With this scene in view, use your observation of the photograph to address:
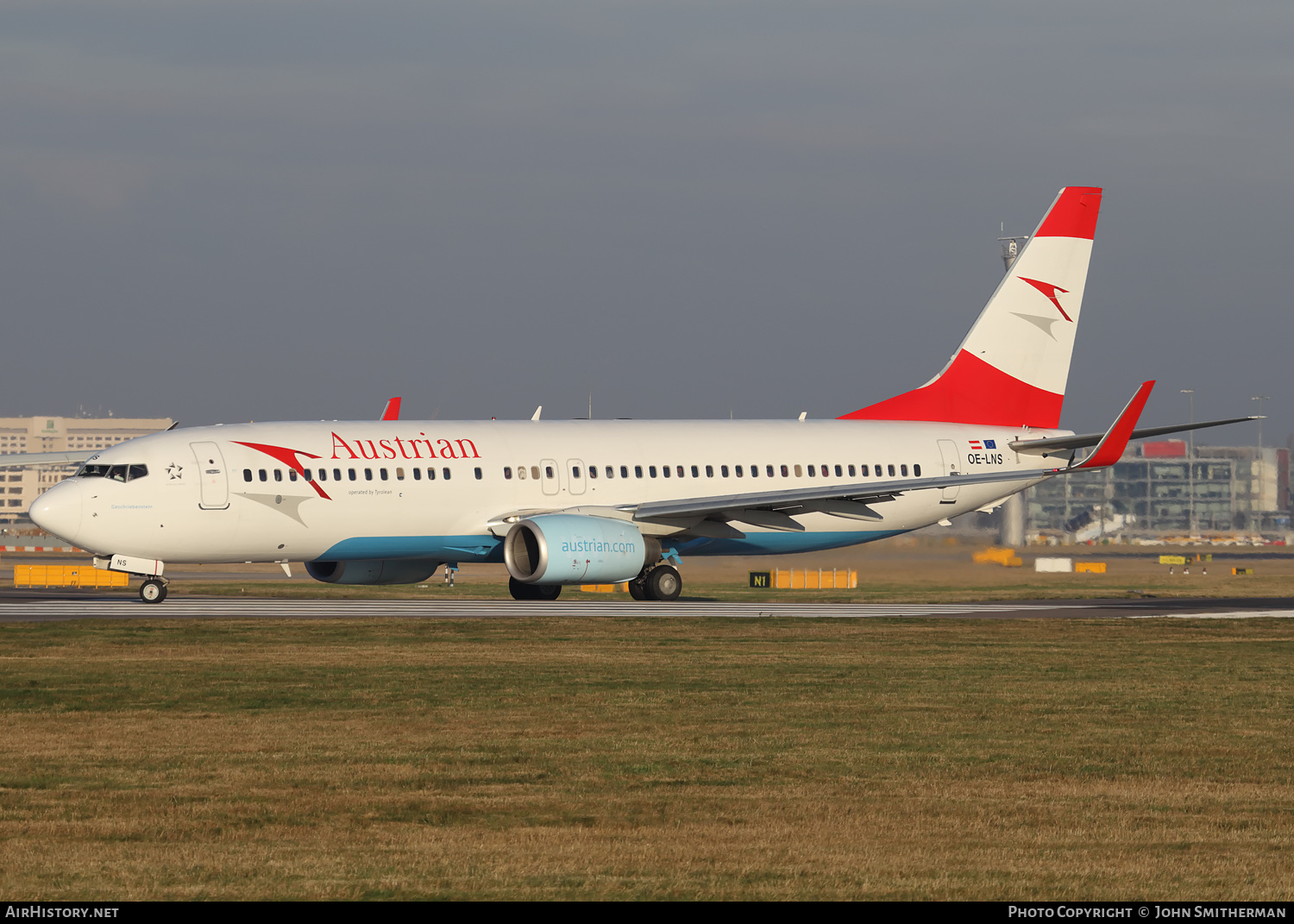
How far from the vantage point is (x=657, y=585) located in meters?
40.6

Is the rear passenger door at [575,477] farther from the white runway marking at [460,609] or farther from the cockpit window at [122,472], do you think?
the cockpit window at [122,472]

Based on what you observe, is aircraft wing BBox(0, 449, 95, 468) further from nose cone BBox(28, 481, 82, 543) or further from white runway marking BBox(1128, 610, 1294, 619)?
white runway marking BBox(1128, 610, 1294, 619)

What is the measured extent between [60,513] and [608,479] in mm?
12351

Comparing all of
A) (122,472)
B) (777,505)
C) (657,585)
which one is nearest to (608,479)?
(657,585)

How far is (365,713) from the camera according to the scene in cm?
1755

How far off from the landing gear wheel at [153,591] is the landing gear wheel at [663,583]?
11046 mm

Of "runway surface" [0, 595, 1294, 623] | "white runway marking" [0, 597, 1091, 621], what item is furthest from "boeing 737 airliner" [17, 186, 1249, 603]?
"runway surface" [0, 595, 1294, 623]

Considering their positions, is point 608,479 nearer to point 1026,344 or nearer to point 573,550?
point 573,550

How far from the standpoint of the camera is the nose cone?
3619 cm

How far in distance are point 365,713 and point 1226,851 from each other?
9.40 meters

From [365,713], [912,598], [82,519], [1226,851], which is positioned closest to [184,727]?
[365,713]

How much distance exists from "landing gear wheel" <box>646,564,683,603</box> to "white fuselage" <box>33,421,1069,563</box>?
0.89 m

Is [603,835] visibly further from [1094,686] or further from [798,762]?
[1094,686]

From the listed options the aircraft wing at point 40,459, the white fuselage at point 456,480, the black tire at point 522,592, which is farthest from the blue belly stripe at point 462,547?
the aircraft wing at point 40,459
